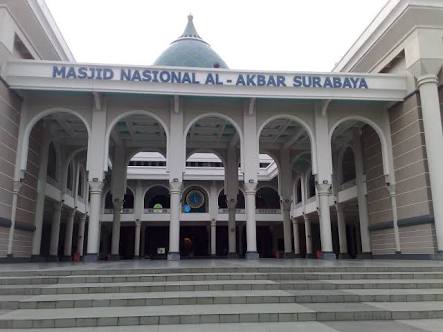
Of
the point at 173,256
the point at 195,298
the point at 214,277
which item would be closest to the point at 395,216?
the point at 173,256

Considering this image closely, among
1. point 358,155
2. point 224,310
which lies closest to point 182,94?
point 358,155

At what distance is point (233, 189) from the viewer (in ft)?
68.4

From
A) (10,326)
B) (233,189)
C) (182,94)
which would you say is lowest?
(10,326)

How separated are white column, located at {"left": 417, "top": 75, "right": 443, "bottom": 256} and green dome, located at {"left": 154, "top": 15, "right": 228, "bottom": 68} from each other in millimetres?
11993

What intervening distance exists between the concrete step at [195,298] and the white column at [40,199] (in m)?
11.1

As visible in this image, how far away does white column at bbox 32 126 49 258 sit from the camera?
55.9 ft

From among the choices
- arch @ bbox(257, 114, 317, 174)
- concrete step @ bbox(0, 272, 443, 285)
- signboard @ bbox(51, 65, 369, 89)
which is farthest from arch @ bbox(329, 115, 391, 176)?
concrete step @ bbox(0, 272, 443, 285)

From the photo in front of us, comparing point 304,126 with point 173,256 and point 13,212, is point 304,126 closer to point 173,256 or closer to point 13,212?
point 173,256

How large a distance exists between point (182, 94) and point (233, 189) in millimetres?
6906

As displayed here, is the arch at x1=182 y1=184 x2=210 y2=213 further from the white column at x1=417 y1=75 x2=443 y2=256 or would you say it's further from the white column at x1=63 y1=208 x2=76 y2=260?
the white column at x1=417 y1=75 x2=443 y2=256

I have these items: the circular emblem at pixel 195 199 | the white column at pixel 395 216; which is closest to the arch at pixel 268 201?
the circular emblem at pixel 195 199

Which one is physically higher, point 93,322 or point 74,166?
point 74,166

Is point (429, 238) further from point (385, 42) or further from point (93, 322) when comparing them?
point (93, 322)

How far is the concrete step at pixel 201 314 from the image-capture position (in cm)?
530
